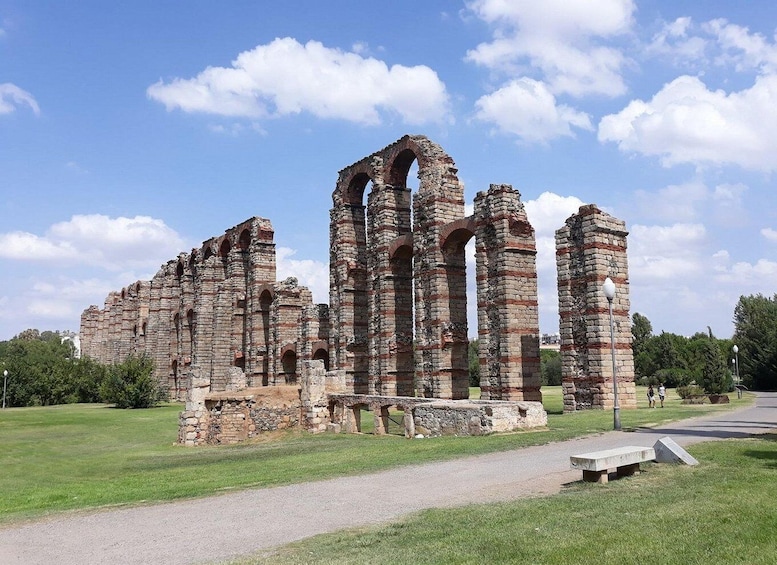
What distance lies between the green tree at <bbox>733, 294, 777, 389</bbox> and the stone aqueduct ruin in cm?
3258

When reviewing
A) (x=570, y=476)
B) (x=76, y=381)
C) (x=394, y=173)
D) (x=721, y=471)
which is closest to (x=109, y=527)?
(x=570, y=476)

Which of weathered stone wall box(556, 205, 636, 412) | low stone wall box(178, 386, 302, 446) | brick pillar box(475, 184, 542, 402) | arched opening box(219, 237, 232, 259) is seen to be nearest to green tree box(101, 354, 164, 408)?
arched opening box(219, 237, 232, 259)

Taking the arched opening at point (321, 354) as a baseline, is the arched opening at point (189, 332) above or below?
above

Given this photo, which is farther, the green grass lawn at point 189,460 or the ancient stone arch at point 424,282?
the ancient stone arch at point 424,282

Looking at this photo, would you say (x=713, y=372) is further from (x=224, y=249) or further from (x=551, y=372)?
(x=224, y=249)

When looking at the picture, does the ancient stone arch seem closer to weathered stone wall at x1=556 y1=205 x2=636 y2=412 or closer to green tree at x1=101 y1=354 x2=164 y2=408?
weathered stone wall at x1=556 y1=205 x2=636 y2=412

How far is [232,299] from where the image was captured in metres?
46.3

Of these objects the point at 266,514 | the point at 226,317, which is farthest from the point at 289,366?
the point at 266,514

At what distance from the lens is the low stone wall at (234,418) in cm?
2192

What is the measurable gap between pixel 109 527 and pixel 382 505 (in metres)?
3.64

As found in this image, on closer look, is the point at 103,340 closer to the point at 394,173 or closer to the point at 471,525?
the point at 394,173

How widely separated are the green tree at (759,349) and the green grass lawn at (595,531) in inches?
1829

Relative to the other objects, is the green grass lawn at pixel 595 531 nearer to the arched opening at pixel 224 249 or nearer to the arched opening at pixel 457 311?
the arched opening at pixel 457 311

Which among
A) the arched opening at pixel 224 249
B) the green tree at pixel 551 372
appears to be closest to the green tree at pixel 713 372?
the green tree at pixel 551 372
